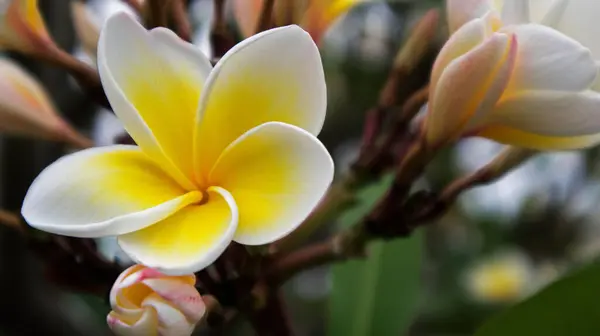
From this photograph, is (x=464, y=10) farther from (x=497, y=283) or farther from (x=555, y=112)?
(x=497, y=283)

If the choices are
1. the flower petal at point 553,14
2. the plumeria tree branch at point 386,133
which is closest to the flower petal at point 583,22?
the flower petal at point 553,14

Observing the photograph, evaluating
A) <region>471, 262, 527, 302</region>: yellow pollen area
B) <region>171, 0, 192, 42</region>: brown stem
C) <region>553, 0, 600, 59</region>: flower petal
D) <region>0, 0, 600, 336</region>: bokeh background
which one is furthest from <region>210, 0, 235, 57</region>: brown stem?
<region>471, 262, 527, 302</region>: yellow pollen area

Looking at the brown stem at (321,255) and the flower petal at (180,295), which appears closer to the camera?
the flower petal at (180,295)

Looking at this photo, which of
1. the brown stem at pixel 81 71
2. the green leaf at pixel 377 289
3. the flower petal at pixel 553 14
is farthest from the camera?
the green leaf at pixel 377 289

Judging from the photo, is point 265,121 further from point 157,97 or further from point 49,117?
point 49,117

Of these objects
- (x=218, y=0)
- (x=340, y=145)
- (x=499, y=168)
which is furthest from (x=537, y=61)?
(x=340, y=145)

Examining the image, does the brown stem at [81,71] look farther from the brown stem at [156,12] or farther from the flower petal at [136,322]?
the flower petal at [136,322]
